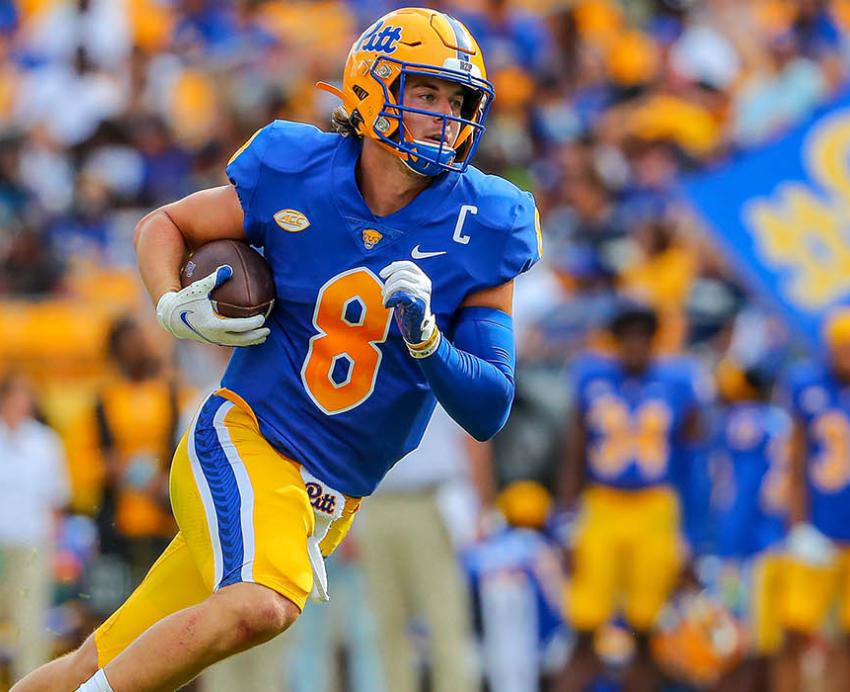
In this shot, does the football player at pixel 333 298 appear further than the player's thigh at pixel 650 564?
No

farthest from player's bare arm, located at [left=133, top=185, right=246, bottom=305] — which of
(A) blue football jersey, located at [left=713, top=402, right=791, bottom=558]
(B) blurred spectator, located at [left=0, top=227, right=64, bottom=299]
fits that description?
(B) blurred spectator, located at [left=0, top=227, right=64, bottom=299]

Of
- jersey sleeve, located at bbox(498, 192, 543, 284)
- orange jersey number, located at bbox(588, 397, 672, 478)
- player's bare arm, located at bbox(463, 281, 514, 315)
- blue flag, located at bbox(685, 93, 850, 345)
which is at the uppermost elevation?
Result: jersey sleeve, located at bbox(498, 192, 543, 284)

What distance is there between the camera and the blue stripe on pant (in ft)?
13.7

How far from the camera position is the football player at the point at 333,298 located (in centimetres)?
432

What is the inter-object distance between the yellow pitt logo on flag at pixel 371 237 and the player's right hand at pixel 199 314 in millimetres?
333

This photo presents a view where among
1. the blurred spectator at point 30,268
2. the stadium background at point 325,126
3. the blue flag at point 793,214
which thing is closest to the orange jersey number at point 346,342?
the stadium background at point 325,126

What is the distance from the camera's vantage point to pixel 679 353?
9.69 m

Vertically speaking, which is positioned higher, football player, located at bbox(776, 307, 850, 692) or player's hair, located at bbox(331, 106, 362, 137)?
player's hair, located at bbox(331, 106, 362, 137)

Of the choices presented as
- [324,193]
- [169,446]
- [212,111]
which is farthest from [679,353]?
[324,193]

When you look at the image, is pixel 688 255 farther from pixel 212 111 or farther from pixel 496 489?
pixel 212 111

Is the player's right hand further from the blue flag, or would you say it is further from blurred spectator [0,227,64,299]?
blurred spectator [0,227,64,299]

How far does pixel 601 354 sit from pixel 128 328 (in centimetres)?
249

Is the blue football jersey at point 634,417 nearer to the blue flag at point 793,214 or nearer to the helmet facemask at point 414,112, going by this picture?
the blue flag at point 793,214

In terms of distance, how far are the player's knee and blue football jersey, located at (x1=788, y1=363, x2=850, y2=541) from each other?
4.53 meters
